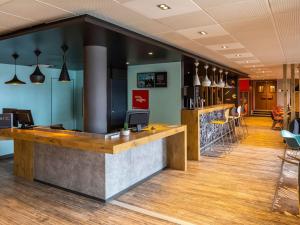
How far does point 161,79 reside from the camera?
6695mm

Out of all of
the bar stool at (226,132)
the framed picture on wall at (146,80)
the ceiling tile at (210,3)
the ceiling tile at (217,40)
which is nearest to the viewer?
the ceiling tile at (210,3)

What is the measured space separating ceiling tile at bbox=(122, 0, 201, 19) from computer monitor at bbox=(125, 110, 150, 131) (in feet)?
5.51

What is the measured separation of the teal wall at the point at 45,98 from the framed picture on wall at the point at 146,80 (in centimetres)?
251

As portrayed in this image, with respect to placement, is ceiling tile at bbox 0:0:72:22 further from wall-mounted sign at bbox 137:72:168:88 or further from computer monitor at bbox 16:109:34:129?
wall-mounted sign at bbox 137:72:168:88

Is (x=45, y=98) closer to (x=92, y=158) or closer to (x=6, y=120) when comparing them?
(x=6, y=120)

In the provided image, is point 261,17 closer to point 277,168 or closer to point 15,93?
point 277,168

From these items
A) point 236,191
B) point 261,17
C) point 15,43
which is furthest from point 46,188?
point 261,17

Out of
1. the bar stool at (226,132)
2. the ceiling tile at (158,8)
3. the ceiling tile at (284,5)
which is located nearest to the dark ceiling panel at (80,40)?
the ceiling tile at (158,8)

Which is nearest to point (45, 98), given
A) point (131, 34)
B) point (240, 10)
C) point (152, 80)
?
point (152, 80)

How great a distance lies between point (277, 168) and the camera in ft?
17.5

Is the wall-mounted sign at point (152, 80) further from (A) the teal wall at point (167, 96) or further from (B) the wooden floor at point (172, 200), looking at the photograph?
(B) the wooden floor at point (172, 200)

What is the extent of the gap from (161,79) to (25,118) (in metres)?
3.42

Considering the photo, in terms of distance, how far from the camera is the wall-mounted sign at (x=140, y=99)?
7.10 meters

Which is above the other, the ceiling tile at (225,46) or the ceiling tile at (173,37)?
the ceiling tile at (225,46)
